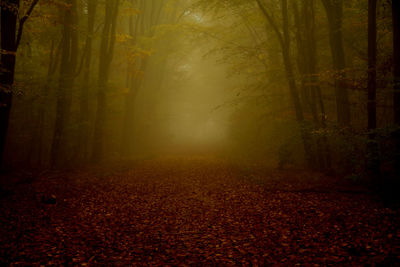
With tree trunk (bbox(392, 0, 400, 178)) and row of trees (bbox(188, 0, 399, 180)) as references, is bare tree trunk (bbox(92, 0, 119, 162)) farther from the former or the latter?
tree trunk (bbox(392, 0, 400, 178))

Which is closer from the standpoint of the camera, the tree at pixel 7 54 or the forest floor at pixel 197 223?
the forest floor at pixel 197 223

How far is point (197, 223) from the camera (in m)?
6.61

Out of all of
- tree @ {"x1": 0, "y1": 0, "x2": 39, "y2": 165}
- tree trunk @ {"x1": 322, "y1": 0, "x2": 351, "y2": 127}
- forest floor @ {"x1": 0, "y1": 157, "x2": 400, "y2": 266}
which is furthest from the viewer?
tree trunk @ {"x1": 322, "y1": 0, "x2": 351, "y2": 127}

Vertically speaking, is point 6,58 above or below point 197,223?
above

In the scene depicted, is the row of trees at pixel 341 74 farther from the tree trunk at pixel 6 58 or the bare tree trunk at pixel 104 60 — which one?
the tree trunk at pixel 6 58

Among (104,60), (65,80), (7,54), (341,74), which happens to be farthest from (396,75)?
(104,60)

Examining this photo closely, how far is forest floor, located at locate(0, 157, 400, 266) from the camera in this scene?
4859 mm

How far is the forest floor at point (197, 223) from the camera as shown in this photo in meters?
4.86

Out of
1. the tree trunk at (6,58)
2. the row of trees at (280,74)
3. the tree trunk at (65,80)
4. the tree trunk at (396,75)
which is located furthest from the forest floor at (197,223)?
the tree trunk at (65,80)

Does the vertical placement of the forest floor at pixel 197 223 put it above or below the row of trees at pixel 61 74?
below

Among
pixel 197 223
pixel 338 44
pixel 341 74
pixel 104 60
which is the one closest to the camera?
pixel 197 223

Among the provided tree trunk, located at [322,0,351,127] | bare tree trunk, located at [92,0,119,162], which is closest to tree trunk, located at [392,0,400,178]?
tree trunk, located at [322,0,351,127]

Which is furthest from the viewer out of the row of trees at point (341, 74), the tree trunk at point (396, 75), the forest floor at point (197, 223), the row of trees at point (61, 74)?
the row of trees at point (61, 74)

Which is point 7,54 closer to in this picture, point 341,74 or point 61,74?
point 61,74
